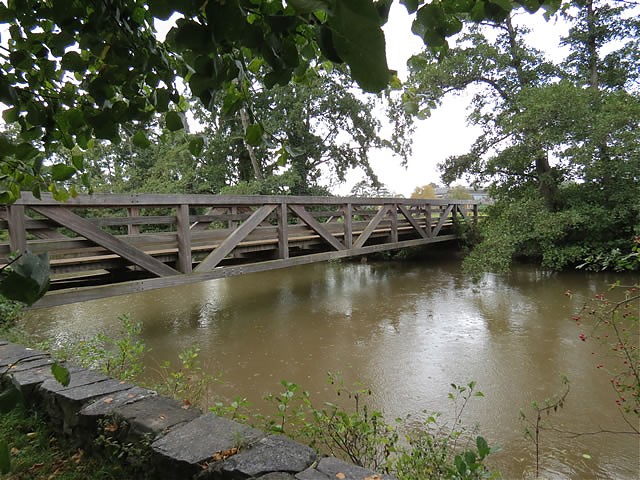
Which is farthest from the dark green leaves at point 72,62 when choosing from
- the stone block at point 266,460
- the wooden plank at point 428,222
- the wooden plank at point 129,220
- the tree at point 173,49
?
the wooden plank at point 428,222

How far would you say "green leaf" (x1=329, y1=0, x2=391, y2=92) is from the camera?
1.10 feet

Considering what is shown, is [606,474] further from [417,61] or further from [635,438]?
[417,61]

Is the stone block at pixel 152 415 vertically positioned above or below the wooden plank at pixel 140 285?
below

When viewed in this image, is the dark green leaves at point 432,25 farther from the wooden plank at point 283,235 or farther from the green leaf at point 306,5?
the wooden plank at point 283,235

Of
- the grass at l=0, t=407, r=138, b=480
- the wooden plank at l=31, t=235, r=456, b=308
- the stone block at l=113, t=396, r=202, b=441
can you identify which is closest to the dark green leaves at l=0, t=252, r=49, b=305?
the stone block at l=113, t=396, r=202, b=441

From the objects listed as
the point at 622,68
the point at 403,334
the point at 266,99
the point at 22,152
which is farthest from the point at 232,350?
the point at 266,99

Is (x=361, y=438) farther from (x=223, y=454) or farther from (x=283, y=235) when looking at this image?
(x=283, y=235)

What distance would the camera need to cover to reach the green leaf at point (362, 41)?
1.10 feet

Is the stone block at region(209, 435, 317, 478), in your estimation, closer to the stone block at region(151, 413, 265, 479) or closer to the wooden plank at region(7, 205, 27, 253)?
the stone block at region(151, 413, 265, 479)

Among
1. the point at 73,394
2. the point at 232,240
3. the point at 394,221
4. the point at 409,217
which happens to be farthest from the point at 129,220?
the point at 409,217

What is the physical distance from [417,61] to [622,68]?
10.7 metres

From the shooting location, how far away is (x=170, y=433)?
1619mm

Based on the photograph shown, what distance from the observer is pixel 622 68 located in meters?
8.74

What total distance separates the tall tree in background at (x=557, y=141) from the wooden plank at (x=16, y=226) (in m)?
5.99
